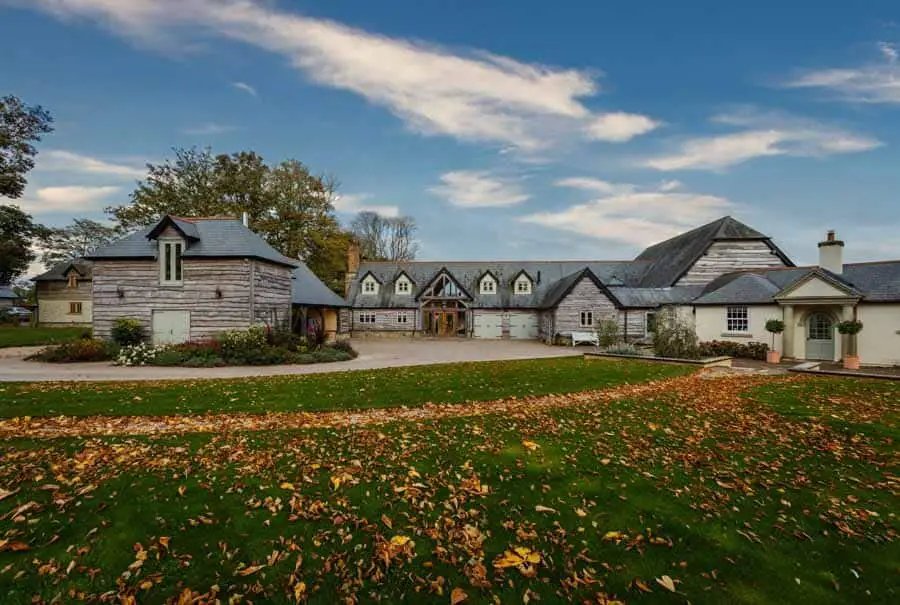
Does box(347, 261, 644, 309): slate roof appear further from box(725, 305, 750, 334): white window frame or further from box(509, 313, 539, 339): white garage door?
box(725, 305, 750, 334): white window frame

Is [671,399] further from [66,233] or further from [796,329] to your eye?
[66,233]

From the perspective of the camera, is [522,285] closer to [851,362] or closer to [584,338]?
[584,338]

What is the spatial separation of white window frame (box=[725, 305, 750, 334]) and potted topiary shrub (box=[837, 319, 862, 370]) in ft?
12.4

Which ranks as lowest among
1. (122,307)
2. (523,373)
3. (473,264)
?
(523,373)

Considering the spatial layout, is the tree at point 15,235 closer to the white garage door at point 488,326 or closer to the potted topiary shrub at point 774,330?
the white garage door at point 488,326

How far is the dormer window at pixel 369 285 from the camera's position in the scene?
36.7 metres

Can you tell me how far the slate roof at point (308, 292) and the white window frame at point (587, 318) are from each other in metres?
17.7

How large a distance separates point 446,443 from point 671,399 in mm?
6450

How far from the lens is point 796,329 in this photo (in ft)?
65.3

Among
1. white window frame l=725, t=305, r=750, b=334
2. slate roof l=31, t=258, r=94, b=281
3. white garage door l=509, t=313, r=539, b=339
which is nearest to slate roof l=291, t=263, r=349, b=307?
white garage door l=509, t=313, r=539, b=339

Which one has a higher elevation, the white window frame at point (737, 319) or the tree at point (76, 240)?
the tree at point (76, 240)

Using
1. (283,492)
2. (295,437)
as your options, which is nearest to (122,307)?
(295,437)

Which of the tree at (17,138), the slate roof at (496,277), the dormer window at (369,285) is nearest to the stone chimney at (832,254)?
the slate roof at (496,277)

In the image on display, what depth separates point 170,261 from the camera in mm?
20062
